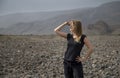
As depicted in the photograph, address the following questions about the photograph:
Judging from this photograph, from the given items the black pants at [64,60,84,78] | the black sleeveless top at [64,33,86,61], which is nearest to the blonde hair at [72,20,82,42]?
the black sleeveless top at [64,33,86,61]

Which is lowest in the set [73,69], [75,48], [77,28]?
[73,69]

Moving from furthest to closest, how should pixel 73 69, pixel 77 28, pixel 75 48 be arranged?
pixel 73 69, pixel 75 48, pixel 77 28

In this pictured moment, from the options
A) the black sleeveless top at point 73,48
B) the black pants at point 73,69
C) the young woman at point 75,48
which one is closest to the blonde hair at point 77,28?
the young woman at point 75,48

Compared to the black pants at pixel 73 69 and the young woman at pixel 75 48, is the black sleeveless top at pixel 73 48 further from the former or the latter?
the black pants at pixel 73 69

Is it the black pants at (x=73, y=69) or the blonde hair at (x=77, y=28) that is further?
the black pants at (x=73, y=69)

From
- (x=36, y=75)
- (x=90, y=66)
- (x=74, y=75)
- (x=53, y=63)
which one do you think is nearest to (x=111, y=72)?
(x=90, y=66)

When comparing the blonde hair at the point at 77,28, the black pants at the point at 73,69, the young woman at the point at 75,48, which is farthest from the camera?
the black pants at the point at 73,69

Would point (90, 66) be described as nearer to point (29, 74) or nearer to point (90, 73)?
point (90, 73)

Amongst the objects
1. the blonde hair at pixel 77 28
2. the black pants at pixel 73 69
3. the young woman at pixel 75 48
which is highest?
the blonde hair at pixel 77 28

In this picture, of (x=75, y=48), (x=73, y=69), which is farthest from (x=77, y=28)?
(x=73, y=69)

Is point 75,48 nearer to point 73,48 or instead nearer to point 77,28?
point 73,48

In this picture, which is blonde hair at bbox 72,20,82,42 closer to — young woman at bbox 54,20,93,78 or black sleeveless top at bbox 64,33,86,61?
young woman at bbox 54,20,93,78

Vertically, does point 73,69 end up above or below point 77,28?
below

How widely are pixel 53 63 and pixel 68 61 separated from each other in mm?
10581
